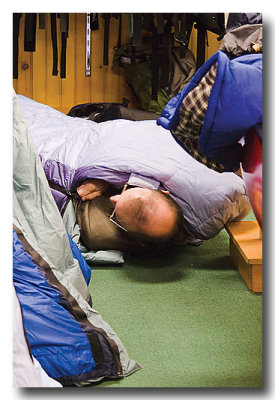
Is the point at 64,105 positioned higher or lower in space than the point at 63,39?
lower

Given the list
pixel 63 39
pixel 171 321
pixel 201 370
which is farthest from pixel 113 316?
pixel 63 39

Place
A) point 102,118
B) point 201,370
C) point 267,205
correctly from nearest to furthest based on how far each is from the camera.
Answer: point 267,205, point 201,370, point 102,118

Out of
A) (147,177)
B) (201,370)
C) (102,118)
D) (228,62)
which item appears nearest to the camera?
(228,62)

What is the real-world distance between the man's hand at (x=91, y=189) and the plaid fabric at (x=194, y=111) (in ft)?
2.94

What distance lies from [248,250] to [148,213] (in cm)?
32

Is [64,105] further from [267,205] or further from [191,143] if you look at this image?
[267,205]

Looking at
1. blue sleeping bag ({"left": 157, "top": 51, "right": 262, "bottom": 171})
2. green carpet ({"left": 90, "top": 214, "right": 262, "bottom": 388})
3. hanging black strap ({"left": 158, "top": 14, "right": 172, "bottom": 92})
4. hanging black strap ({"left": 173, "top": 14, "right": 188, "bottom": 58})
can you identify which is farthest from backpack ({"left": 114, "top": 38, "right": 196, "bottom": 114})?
blue sleeping bag ({"left": 157, "top": 51, "right": 262, "bottom": 171})

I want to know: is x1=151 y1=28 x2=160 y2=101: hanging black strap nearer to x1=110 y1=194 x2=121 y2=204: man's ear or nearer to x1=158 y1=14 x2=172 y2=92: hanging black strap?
x1=158 y1=14 x2=172 y2=92: hanging black strap

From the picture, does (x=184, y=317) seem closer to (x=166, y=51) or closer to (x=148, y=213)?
(x=148, y=213)

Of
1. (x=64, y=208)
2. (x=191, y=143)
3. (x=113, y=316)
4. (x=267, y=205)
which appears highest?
(x=191, y=143)

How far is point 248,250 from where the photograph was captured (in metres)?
1.69

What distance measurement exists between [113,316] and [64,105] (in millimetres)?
836

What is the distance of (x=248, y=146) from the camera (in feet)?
3.38

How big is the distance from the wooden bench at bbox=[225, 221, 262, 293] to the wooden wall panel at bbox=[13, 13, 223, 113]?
1.83 feet
